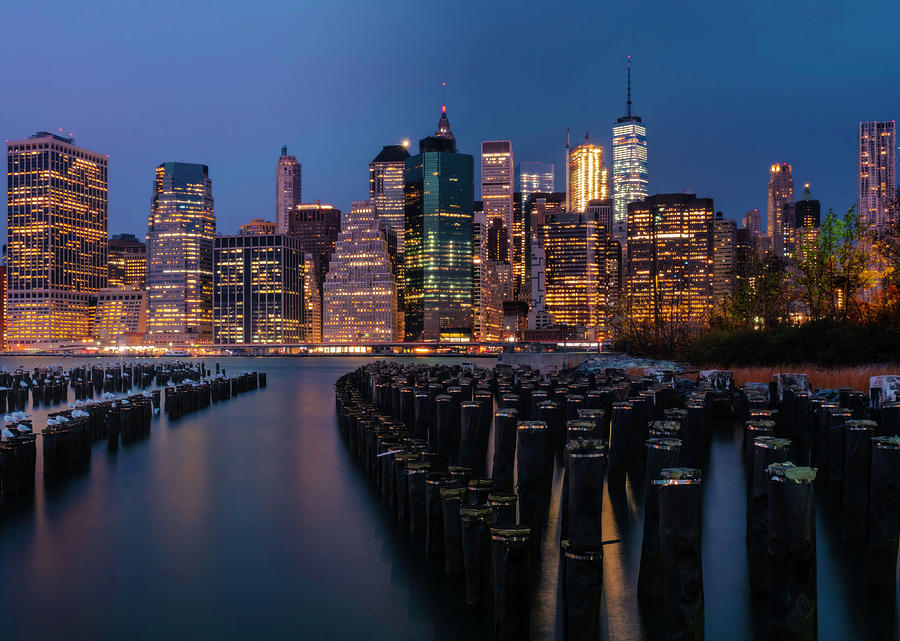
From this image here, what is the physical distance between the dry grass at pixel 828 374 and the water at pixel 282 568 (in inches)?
201

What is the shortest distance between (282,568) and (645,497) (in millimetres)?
5596

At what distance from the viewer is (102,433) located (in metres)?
23.8

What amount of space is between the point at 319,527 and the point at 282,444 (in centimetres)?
1183

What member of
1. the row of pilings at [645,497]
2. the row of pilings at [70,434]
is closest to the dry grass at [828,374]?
the row of pilings at [645,497]

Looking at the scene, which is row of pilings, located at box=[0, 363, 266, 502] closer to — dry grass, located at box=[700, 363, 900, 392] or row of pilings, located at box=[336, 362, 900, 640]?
row of pilings, located at box=[336, 362, 900, 640]

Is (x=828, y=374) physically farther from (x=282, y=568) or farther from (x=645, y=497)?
(x=282, y=568)

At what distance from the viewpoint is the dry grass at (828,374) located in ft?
68.4

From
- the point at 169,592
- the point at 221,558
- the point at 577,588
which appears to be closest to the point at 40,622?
the point at 169,592

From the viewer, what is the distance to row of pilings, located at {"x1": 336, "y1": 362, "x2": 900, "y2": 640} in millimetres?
6809

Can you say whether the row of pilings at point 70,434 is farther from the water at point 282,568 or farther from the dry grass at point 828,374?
the dry grass at point 828,374

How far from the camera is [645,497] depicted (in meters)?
10.6

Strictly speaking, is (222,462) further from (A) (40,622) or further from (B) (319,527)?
(A) (40,622)

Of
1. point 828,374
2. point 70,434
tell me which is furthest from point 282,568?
point 828,374

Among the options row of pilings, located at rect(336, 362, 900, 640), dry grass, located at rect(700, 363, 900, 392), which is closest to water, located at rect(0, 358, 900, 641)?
row of pilings, located at rect(336, 362, 900, 640)
